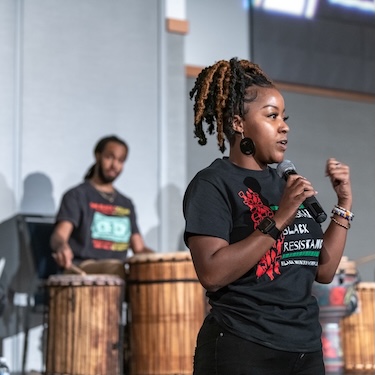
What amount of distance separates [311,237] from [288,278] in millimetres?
123

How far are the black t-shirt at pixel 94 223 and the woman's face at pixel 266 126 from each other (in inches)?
121

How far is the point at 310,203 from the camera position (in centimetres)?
180

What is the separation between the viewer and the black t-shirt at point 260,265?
1.76 m


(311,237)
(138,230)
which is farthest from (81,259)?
(311,237)

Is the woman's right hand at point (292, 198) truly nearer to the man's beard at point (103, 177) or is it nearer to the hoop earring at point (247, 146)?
the hoop earring at point (247, 146)

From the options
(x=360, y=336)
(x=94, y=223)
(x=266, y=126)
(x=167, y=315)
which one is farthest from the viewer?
(x=360, y=336)

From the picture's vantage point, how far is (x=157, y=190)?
5766mm

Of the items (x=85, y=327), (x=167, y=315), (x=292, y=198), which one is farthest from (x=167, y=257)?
(x=292, y=198)

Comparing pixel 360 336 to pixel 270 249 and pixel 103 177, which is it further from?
pixel 270 249

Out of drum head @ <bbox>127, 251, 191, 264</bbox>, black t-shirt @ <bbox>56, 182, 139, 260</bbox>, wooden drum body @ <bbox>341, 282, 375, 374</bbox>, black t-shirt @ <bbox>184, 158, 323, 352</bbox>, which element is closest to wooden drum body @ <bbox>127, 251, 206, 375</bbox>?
drum head @ <bbox>127, 251, 191, 264</bbox>

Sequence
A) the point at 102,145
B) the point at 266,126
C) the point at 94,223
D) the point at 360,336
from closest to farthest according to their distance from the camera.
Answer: the point at 266,126, the point at 94,223, the point at 102,145, the point at 360,336

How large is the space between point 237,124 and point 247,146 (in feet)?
0.23

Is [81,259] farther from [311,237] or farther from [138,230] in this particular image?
[311,237]

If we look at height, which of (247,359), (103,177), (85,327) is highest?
(103,177)
